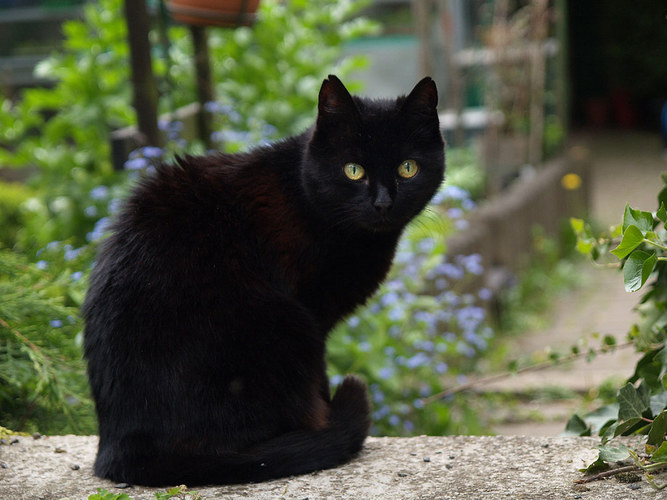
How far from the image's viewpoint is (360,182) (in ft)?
7.22

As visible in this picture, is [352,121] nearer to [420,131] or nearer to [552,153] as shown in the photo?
[420,131]

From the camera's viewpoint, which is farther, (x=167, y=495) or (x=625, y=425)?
(x=625, y=425)

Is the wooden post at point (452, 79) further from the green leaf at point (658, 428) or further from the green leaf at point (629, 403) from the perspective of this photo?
Result: the green leaf at point (658, 428)

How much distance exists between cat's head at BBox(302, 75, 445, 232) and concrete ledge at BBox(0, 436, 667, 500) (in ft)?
2.04

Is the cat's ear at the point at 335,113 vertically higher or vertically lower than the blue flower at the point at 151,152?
lower

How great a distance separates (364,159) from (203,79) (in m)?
2.65

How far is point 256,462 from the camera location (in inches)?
74.7

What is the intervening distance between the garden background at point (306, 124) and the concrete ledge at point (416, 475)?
0.81ft

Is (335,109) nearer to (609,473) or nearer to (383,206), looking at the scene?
(383,206)

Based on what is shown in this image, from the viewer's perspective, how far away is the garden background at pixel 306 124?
2.70 m

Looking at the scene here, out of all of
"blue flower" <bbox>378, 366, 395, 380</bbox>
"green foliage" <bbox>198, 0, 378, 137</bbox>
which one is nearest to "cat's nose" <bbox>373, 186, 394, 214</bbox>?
"blue flower" <bbox>378, 366, 395, 380</bbox>

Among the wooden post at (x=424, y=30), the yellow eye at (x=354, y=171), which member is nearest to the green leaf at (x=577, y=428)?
the yellow eye at (x=354, y=171)

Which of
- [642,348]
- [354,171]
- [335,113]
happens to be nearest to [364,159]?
[354,171]

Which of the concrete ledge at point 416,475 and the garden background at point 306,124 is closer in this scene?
the concrete ledge at point 416,475
